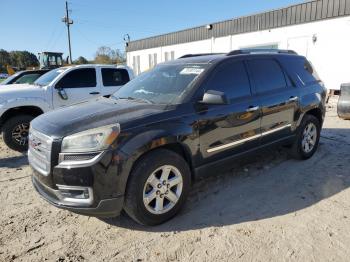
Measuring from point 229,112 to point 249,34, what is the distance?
17088 millimetres

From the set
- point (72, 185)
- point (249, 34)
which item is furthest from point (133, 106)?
point (249, 34)

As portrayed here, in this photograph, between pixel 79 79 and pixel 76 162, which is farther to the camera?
pixel 79 79

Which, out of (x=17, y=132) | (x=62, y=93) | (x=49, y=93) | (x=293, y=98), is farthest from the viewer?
(x=62, y=93)

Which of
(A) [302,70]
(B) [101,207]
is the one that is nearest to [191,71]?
(B) [101,207]

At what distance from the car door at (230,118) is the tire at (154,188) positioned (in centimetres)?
42

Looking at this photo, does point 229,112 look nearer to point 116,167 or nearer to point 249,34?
point 116,167

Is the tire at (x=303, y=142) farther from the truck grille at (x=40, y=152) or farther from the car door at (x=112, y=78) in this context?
the car door at (x=112, y=78)

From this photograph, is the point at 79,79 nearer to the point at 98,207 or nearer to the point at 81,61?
the point at 98,207

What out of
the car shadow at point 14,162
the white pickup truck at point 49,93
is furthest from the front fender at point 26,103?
the car shadow at point 14,162

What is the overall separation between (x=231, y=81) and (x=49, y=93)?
461 cm

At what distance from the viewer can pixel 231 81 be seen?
3.99 metres

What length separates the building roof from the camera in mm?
14594

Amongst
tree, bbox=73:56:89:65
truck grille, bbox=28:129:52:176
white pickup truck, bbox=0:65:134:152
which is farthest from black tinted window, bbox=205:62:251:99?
tree, bbox=73:56:89:65

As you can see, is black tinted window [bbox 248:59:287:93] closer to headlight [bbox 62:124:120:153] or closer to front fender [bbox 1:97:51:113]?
headlight [bbox 62:124:120:153]
